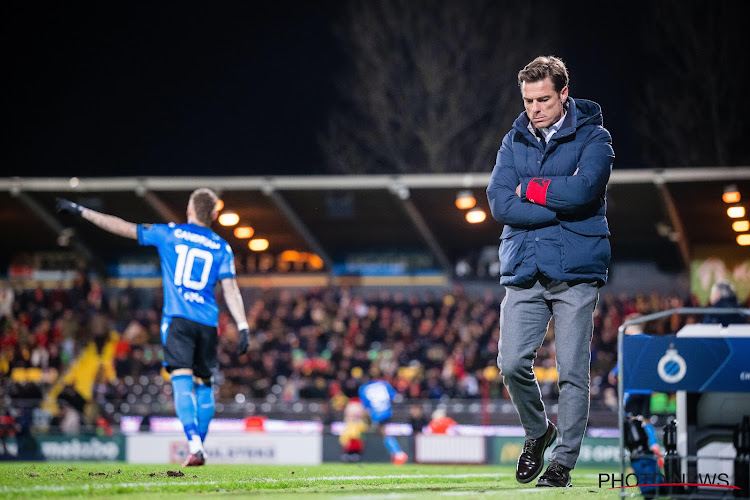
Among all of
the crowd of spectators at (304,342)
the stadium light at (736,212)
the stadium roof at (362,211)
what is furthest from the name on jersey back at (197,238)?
the stadium light at (736,212)

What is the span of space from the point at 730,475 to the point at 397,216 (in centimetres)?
2124

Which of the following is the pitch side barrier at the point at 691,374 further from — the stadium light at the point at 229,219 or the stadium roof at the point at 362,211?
the stadium light at the point at 229,219

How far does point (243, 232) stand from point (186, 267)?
18801mm

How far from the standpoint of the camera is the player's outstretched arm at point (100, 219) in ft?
24.6

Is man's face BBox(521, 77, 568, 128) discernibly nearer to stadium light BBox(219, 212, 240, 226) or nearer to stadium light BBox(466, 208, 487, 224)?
stadium light BBox(466, 208, 487, 224)

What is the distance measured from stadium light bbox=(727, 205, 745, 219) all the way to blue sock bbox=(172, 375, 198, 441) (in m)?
18.3

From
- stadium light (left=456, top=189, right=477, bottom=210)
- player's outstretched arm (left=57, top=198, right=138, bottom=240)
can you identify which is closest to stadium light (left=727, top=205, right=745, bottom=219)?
stadium light (left=456, top=189, right=477, bottom=210)

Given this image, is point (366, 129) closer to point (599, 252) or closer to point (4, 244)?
point (4, 244)

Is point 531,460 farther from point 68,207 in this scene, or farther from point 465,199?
point 465,199

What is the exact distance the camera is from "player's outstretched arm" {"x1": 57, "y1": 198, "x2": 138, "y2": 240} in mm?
7512

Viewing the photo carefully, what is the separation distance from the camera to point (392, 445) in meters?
18.0

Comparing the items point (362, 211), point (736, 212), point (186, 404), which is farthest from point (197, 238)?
point (736, 212)

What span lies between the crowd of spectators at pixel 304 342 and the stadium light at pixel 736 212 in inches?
98.4

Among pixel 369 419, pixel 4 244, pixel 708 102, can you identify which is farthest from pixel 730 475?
pixel 708 102
